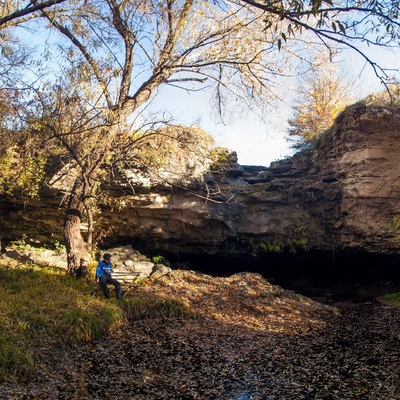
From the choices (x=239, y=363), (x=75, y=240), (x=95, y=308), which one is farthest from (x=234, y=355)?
(x=75, y=240)

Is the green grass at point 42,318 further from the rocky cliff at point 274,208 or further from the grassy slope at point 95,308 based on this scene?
the rocky cliff at point 274,208

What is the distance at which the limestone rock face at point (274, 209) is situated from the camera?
13.3 metres

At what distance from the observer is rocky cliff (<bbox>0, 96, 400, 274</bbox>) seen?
1329 centimetres

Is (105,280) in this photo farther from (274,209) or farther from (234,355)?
(274,209)

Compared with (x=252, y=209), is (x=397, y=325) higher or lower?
lower

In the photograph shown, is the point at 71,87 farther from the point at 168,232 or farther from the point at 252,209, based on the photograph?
the point at 252,209

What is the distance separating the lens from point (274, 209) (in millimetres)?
14836

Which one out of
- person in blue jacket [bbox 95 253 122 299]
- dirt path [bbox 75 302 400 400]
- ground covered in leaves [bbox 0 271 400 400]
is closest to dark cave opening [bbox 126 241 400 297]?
ground covered in leaves [bbox 0 271 400 400]

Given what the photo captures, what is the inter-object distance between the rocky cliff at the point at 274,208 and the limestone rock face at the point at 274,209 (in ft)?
0.11

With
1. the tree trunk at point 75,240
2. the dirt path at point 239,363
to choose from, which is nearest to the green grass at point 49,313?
the tree trunk at point 75,240

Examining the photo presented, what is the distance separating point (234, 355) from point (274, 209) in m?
8.30

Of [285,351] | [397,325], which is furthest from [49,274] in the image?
[397,325]

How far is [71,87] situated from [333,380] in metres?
8.44

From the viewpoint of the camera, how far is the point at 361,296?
1397cm
